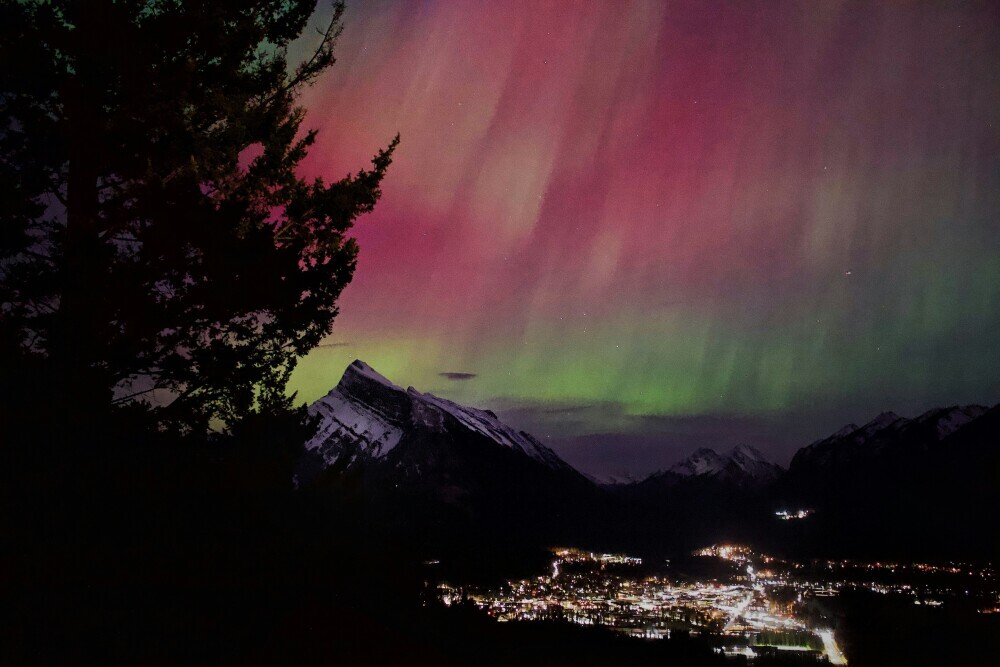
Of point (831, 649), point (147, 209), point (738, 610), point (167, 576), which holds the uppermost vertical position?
point (147, 209)

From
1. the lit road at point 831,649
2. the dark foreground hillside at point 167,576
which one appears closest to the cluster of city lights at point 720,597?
the lit road at point 831,649

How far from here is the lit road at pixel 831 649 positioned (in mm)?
49319

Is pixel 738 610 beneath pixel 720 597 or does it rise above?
A: beneath

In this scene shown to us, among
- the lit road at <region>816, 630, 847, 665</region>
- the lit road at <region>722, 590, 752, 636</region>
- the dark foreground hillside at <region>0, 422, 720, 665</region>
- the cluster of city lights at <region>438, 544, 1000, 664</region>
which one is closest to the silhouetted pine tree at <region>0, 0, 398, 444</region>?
the dark foreground hillside at <region>0, 422, 720, 665</region>

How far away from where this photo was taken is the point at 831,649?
2331 inches

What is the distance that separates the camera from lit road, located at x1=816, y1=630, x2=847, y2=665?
49319mm

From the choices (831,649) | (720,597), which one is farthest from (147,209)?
(720,597)

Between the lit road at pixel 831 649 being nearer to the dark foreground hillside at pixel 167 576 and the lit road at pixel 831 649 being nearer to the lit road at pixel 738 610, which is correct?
the lit road at pixel 738 610

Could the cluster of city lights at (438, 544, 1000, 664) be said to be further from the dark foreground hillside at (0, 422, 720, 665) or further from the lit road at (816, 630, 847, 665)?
the dark foreground hillside at (0, 422, 720, 665)

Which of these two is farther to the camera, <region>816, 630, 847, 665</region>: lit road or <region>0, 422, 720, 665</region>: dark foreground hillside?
<region>816, 630, 847, 665</region>: lit road

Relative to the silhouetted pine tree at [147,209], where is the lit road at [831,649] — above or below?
below

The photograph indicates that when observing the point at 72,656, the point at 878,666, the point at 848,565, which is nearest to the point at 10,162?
the point at 72,656

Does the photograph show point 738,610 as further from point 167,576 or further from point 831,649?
point 167,576

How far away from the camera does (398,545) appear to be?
24.2 m
